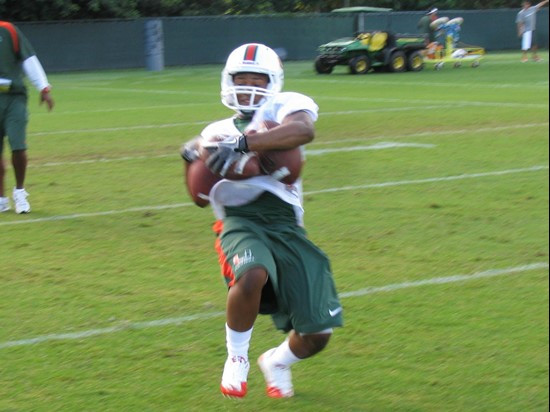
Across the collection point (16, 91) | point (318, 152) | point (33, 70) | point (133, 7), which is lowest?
point (133, 7)

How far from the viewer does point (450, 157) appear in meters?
12.8

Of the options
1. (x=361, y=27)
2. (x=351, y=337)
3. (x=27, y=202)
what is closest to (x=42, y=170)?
(x=27, y=202)

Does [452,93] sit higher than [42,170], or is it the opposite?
[42,170]

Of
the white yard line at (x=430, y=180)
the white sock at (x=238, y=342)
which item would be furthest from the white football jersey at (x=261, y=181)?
the white yard line at (x=430, y=180)

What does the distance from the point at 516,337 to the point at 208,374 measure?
1731mm

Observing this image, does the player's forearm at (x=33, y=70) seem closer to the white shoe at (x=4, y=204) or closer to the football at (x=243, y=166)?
the white shoe at (x=4, y=204)

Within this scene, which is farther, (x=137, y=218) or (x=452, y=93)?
(x=452, y=93)

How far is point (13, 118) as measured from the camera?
378 inches

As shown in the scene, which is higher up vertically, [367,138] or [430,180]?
[430,180]

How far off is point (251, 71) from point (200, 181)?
547 mm

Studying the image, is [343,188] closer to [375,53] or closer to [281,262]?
[281,262]

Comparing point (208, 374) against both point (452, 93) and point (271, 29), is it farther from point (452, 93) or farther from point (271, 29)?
point (271, 29)

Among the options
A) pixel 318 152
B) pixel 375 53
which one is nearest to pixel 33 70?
pixel 318 152

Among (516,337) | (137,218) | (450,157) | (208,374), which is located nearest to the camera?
(208,374)
